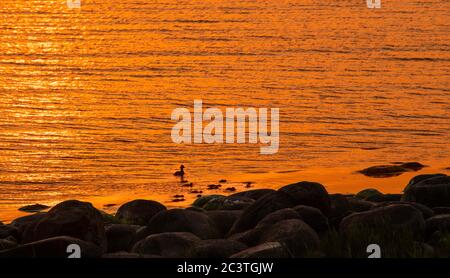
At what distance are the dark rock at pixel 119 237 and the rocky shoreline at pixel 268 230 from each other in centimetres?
2

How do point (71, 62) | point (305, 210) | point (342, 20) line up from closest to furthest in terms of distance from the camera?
point (305, 210) → point (71, 62) → point (342, 20)

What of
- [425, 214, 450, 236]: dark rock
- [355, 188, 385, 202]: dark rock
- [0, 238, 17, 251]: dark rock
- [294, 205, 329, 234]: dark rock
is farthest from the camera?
[355, 188, 385, 202]: dark rock

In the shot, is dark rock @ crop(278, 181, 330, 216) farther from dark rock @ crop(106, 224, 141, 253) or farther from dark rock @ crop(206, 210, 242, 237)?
dark rock @ crop(106, 224, 141, 253)

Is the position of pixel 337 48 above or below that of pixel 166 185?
above

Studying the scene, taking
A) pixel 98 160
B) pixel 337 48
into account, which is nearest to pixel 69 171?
pixel 98 160

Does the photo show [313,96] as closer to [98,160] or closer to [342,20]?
[98,160]

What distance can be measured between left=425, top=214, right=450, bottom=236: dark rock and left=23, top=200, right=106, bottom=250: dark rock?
5370mm

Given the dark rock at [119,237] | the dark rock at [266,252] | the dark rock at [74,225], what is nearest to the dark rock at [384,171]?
the dark rock at [119,237]

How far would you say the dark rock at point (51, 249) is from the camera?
16.2 metres

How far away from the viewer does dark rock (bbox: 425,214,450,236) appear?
16484mm

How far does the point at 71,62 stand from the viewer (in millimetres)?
54469

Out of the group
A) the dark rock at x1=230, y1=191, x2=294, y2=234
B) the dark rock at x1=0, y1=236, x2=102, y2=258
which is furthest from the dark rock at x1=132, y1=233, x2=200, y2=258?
the dark rock at x1=230, y1=191, x2=294, y2=234

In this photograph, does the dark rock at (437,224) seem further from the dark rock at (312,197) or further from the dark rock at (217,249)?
the dark rock at (217,249)

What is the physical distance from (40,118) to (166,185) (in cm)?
1177
